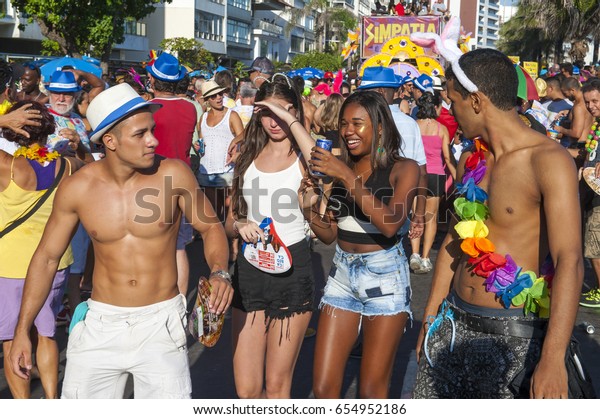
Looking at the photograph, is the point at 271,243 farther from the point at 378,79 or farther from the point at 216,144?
the point at 216,144

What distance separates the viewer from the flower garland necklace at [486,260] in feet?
10.2

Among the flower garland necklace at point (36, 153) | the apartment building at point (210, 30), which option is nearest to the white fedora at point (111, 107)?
the flower garland necklace at point (36, 153)

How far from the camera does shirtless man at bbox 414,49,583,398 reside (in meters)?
2.83

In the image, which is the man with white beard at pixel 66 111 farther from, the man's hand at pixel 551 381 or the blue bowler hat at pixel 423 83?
the blue bowler hat at pixel 423 83

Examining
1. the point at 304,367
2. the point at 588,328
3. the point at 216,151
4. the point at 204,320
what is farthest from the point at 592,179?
the point at 204,320

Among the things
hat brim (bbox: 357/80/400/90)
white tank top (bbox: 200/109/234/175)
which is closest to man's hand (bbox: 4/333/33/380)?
hat brim (bbox: 357/80/400/90)

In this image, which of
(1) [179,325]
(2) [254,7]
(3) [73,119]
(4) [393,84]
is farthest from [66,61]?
(2) [254,7]

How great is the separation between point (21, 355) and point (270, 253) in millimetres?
1382

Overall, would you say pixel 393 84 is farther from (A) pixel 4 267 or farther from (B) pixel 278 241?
(A) pixel 4 267

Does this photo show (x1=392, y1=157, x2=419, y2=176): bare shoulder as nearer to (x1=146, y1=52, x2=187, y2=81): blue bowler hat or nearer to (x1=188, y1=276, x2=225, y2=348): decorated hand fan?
(x1=188, y1=276, x2=225, y2=348): decorated hand fan

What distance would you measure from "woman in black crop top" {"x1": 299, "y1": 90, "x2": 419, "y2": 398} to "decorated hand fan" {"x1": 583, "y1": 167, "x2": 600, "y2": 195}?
11.8 ft

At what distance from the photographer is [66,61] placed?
8430 mm

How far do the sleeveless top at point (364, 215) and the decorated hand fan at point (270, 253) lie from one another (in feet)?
1.12

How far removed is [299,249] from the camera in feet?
14.6
